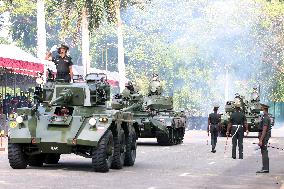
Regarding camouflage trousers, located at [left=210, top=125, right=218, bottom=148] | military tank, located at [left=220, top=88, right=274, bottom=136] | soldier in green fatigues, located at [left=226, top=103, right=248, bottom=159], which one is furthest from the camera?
military tank, located at [left=220, top=88, right=274, bottom=136]

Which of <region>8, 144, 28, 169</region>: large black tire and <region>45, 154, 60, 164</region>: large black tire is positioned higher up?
<region>8, 144, 28, 169</region>: large black tire

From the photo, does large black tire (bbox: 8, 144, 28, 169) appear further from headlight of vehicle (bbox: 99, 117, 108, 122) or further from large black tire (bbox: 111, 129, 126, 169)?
large black tire (bbox: 111, 129, 126, 169)

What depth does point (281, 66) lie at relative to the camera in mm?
99562

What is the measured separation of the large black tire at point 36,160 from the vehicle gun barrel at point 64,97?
1.37m

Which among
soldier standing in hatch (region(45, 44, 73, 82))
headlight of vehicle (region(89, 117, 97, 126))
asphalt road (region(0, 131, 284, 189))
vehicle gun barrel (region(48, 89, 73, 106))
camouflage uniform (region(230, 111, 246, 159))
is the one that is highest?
soldier standing in hatch (region(45, 44, 73, 82))

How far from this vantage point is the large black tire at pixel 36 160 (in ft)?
80.2

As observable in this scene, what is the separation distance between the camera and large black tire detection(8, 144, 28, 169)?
76.0ft

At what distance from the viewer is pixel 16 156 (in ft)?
76.2

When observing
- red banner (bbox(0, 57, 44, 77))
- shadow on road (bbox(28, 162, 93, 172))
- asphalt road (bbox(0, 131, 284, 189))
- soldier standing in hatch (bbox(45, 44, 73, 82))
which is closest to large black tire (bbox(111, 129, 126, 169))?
asphalt road (bbox(0, 131, 284, 189))

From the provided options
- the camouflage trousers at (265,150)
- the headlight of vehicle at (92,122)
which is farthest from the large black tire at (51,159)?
the camouflage trousers at (265,150)

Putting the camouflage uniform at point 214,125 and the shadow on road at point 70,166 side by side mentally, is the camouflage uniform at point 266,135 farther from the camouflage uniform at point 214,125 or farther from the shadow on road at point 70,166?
the camouflage uniform at point 214,125

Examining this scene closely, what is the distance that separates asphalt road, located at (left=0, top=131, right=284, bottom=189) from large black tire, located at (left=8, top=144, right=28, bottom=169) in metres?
0.20

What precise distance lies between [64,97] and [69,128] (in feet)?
4.42

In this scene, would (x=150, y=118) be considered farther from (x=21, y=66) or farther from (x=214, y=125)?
(x=21, y=66)
